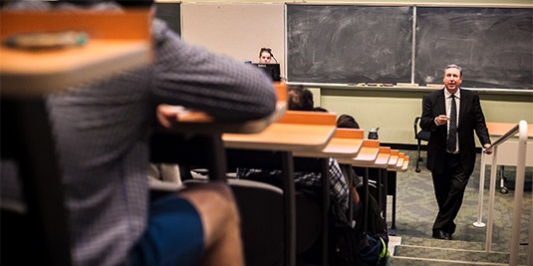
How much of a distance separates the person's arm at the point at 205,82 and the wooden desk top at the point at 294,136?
163 millimetres

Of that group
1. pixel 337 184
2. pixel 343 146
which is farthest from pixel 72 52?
pixel 337 184

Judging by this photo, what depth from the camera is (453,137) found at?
541 centimetres

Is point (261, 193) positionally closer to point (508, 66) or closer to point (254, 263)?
point (254, 263)

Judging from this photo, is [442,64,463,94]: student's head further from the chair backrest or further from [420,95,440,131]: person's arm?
the chair backrest

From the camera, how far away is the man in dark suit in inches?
212

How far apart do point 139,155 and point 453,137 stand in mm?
4750

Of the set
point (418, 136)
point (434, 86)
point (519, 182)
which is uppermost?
point (434, 86)

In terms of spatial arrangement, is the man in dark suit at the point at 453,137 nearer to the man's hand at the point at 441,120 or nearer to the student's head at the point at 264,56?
the man's hand at the point at 441,120

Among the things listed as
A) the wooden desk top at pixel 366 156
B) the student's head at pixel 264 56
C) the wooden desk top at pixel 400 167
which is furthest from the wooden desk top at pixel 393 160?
the student's head at pixel 264 56

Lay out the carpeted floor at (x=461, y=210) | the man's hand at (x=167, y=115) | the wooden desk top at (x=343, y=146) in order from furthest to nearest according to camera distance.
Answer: the carpeted floor at (x=461, y=210) → the wooden desk top at (x=343, y=146) → the man's hand at (x=167, y=115)

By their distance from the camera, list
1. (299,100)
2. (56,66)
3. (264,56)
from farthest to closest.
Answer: (264,56), (299,100), (56,66)

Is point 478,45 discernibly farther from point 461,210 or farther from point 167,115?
point 167,115

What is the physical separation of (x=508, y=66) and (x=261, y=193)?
5.93 meters

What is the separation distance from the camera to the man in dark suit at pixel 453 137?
17.7ft
